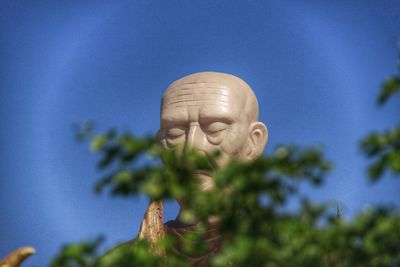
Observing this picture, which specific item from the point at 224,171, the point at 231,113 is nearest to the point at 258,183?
the point at 224,171

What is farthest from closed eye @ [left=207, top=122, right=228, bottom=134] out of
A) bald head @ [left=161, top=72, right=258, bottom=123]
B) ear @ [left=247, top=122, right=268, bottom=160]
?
ear @ [left=247, top=122, right=268, bottom=160]

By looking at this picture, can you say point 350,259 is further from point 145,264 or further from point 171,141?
point 171,141

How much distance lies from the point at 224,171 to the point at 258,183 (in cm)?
8

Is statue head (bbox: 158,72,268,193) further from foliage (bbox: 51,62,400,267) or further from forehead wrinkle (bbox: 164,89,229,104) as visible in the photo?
foliage (bbox: 51,62,400,267)

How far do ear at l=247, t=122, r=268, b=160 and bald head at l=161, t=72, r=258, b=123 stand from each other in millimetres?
57

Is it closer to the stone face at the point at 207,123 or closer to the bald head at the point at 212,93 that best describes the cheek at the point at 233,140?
the stone face at the point at 207,123

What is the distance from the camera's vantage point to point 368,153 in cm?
144

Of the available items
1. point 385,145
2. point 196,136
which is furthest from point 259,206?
point 196,136

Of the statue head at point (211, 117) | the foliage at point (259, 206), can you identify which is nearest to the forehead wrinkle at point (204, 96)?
the statue head at point (211, 117)

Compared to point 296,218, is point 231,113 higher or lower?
higher

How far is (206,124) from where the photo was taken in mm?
4539

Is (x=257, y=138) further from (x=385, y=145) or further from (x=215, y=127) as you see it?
(x=385, y=145)

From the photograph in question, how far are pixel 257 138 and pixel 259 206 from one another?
3359 millimetres

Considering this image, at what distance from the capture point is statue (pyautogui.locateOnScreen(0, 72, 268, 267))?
4.48 meters
